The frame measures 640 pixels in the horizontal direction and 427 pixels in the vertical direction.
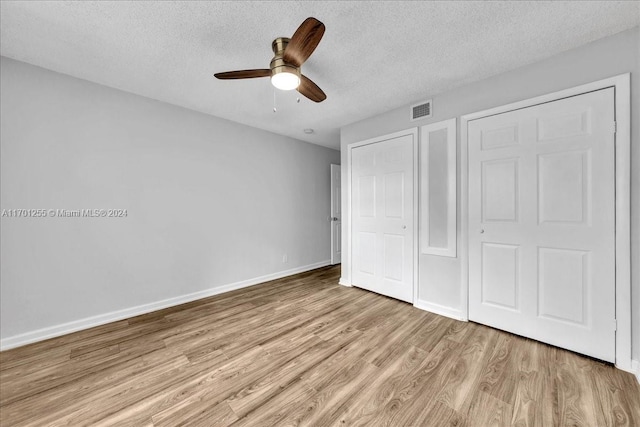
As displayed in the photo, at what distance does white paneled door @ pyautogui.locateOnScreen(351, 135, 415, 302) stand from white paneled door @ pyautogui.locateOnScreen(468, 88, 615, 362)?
0.70 m

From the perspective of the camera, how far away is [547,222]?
207 cm

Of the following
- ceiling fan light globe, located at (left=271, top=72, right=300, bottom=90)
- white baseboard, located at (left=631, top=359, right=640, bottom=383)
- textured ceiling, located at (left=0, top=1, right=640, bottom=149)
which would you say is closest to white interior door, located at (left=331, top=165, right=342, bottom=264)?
textured ceiling, located at (left=0, top=1, right=640, bottom=149)

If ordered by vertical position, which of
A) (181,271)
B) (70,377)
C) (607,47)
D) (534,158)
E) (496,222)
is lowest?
(70,377)

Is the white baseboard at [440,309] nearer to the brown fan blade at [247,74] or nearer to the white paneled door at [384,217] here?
the white paneled door at [384,217]

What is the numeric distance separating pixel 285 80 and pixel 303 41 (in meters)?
0.34

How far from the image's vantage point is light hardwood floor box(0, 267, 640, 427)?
141 cm

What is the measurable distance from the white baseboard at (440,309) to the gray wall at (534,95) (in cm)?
4

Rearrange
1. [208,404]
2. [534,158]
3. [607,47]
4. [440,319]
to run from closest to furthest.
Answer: [208,404], [607,47], [534,158], [440,319]

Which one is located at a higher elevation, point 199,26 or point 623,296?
point 199,26

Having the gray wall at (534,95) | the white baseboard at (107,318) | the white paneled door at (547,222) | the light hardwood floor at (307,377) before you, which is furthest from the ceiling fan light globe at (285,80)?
the white baseboard at (107,318)

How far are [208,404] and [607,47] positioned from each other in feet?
12.6

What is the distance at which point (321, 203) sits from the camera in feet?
16.1

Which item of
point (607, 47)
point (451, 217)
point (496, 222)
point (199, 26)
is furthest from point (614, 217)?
point (199, 26)

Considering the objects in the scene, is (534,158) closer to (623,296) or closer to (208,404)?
(623,296)
